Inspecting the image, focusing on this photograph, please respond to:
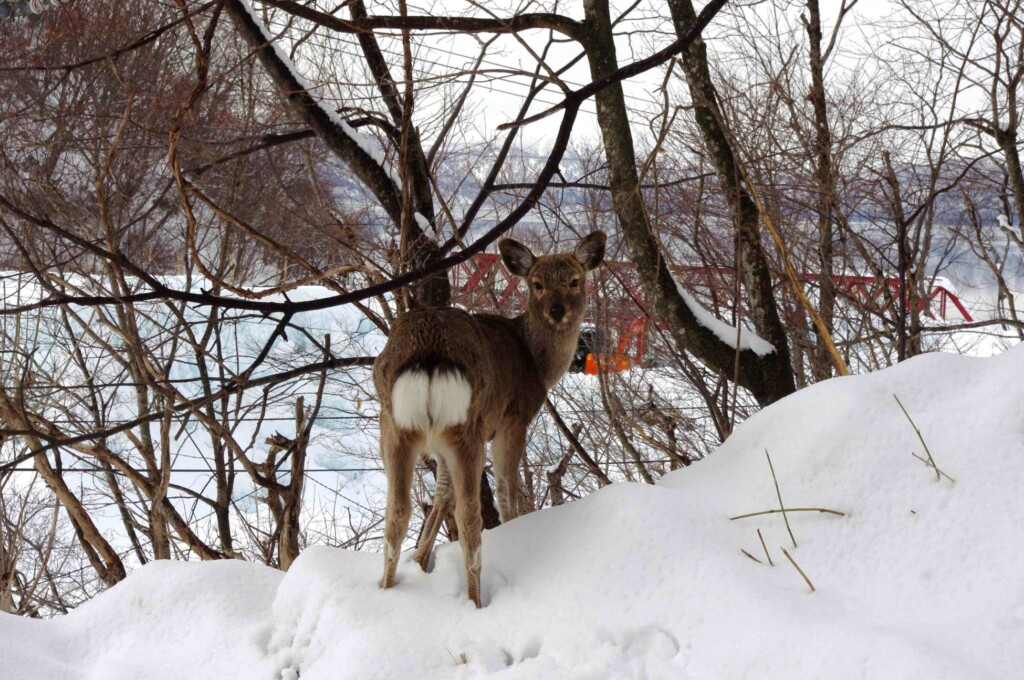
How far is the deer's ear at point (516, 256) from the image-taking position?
17.7 feet

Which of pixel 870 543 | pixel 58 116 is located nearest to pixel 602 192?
pixel 58 116

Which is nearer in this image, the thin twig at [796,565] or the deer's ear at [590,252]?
the thin twig at [796,565]

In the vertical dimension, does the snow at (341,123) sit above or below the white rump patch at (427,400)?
above

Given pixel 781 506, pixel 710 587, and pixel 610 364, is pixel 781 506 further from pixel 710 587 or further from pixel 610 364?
pixel 610 364

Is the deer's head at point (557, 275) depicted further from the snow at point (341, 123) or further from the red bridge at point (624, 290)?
the red bridge at point (624, 290)

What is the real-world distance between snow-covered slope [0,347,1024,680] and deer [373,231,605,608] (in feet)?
0.89

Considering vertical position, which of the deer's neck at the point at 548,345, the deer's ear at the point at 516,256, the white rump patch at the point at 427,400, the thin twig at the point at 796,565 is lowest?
the thin twig at the point at 796,565

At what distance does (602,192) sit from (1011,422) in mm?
5561

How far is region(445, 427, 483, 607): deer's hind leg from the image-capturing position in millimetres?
3770

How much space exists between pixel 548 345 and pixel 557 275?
438 mm

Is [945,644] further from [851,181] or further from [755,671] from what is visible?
[851,181]

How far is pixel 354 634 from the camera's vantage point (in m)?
3.49

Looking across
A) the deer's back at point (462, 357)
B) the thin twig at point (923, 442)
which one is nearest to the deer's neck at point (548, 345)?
the deer's back at point (462, 357)

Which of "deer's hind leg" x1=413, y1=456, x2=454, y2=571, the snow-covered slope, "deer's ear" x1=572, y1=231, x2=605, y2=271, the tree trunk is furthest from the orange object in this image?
the snow-covered slope
